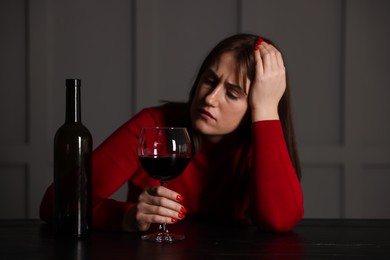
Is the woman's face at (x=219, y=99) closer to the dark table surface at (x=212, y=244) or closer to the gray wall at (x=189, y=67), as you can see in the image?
the dark table surface at (x=212, y=244)

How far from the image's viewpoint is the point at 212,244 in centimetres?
109

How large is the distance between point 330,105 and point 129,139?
5.19ft

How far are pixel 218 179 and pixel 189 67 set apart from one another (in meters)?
1.28

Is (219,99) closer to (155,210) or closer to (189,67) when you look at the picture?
(155,210)

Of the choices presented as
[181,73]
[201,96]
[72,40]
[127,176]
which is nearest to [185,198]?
[127,176]

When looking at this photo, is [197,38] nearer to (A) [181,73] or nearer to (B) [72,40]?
(A) [181,73]

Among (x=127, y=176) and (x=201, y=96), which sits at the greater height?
(x=201, y=96)

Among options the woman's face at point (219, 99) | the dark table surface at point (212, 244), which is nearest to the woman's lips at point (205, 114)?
the woman's face at point (219, 99)

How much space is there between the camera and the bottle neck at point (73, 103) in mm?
1089

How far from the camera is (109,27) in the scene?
114 inches

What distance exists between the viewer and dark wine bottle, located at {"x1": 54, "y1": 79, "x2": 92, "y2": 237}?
1.13m

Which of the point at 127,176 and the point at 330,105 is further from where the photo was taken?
the point at 330,105

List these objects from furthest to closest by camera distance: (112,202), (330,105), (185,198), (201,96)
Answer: (330,105) → (185,198) → (201,96) → (112,202)

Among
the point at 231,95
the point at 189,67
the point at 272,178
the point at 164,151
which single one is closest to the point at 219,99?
the point at 231,95
